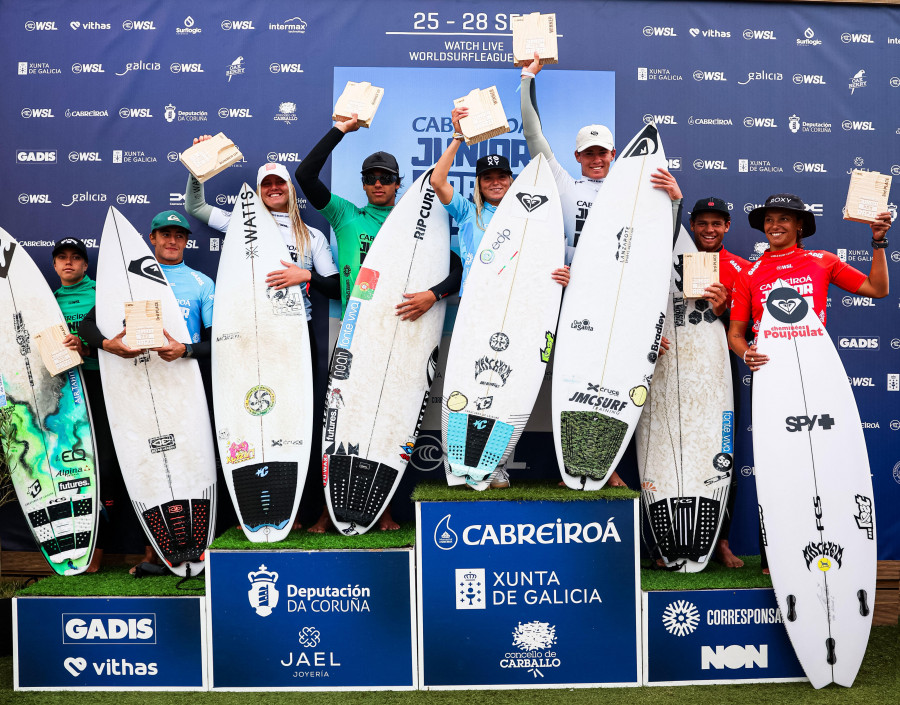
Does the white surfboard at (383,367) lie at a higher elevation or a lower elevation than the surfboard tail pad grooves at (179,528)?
higher

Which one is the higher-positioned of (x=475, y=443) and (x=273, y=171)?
(x=273, y=171)

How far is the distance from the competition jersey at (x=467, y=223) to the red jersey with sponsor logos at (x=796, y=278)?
1119 mm

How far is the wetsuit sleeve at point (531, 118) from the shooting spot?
111 inches

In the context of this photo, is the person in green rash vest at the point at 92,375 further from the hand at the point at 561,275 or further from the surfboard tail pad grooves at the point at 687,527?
the surfboard tail pad grooves at the point at 687,527

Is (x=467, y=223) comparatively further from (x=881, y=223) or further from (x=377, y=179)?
(x=881, y=223)

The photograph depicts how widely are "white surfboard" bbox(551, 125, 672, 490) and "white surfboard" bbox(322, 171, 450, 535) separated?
0.60 m

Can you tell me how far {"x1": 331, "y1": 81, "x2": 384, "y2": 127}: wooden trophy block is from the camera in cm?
277

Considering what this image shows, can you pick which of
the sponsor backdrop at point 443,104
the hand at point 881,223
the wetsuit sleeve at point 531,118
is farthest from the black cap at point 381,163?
the hand at point 881,223

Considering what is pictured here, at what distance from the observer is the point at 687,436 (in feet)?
9.66

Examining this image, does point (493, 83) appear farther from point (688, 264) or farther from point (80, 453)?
point (80, 453)

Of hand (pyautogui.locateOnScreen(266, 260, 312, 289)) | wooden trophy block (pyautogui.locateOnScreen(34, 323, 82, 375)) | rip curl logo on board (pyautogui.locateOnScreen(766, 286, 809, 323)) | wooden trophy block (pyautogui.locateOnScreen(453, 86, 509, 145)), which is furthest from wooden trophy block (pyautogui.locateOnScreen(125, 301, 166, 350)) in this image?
rip curl logo on board (pyautogui.locateOnScreen(766, 286, 809, 323))

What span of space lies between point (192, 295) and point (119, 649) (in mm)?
1472

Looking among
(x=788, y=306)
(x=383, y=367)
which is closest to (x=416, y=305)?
(x=383, y=367)

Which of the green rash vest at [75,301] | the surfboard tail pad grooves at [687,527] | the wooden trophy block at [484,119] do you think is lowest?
the surfboard tail pad grooves at [687,527]
